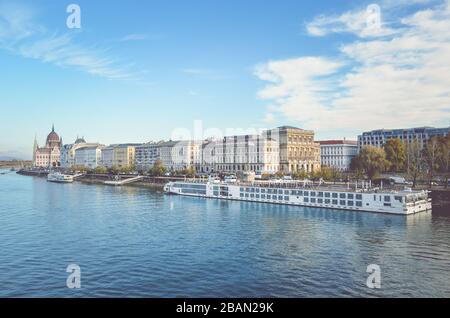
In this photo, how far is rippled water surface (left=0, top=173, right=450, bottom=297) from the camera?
755 inches

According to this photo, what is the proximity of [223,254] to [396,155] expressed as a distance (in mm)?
61217

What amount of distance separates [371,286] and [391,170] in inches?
2587

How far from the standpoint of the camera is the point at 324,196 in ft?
156

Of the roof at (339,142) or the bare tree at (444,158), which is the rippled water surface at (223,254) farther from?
the roof at (339,142)

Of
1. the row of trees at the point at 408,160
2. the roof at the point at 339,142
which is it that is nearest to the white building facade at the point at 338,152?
the roof at the point at 339,142

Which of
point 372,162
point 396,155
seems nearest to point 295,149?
point 396,155

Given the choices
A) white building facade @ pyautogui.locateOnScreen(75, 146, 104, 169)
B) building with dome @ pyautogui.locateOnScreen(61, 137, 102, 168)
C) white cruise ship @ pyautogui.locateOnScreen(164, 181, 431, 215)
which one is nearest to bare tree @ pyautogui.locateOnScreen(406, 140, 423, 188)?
white cruise ship @ pyautogui.locateOnScreen(164, 181, 431, 215)

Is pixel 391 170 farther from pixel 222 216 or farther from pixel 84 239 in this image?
pixel 84 239

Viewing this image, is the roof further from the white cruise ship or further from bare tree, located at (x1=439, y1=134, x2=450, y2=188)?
the white cruise ship

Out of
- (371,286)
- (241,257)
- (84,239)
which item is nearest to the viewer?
(371,286)

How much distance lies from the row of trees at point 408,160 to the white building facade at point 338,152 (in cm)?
3150

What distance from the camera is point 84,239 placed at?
29406 mm

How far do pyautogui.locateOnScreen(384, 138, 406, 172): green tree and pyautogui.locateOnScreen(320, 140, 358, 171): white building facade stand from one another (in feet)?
100
